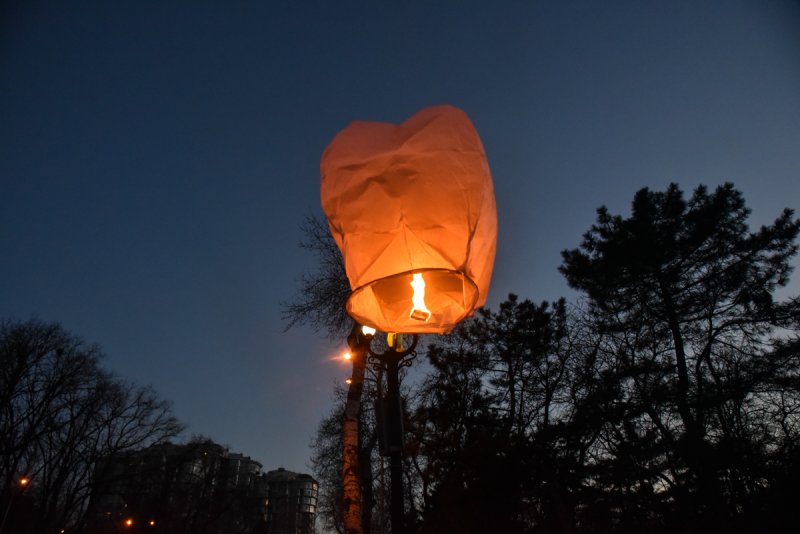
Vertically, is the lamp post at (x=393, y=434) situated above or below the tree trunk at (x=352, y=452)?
below

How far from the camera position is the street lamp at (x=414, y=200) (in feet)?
4.95

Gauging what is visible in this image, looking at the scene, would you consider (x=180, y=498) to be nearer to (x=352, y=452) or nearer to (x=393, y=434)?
(x=352, y=452)

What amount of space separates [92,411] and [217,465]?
1944cm

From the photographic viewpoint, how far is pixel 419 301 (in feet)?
5.66

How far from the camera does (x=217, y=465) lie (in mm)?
39219

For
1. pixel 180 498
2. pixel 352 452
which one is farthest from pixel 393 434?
pixel 180 498

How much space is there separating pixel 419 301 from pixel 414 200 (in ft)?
1.41

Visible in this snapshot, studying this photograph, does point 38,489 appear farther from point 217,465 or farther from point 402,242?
point 402,242

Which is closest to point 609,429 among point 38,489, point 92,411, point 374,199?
point 374,199

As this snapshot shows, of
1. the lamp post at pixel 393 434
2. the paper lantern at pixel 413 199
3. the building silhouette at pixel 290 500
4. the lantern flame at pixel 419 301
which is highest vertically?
the building silhouette at pixel 290 500

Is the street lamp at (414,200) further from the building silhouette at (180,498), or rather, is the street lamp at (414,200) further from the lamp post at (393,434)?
the building silhouette at (180,498)

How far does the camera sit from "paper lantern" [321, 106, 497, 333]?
4.95ft

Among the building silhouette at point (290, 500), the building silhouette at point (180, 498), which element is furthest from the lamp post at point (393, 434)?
the building silhouette at point (290, 500)

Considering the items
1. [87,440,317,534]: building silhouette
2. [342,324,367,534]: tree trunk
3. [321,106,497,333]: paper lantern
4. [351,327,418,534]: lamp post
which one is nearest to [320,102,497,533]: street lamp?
[321,106,497,333]: paper lantern
